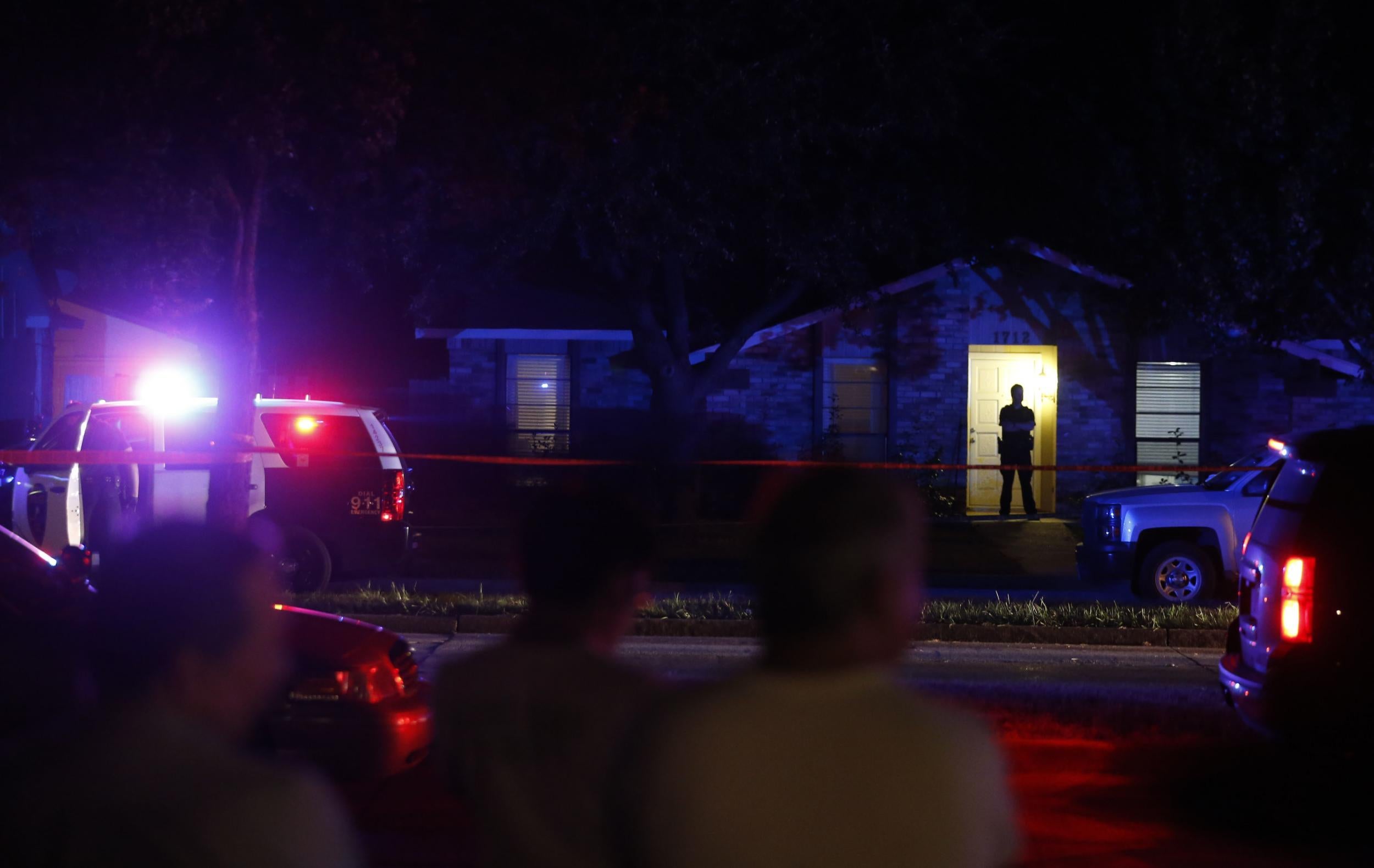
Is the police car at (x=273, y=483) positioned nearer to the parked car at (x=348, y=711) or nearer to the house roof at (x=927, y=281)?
the parked car at (x=348, y=711)

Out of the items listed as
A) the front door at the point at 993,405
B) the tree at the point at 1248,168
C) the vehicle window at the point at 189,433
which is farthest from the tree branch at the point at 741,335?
the vehicle window at the point at 189,433

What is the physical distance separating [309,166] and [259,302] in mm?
15309

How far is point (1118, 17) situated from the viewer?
21469mm

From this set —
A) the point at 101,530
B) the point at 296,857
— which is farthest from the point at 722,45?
the point at 296,857

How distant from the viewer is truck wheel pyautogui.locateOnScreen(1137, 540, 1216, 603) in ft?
44.1

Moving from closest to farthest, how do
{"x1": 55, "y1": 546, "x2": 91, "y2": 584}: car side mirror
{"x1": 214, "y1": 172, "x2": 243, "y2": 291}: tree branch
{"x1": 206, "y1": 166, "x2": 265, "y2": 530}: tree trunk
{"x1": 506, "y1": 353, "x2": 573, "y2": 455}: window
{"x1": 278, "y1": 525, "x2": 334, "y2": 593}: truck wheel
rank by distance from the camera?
1. {"x1": 55, "y1": 546, "x2": 91, "y2": 584}: car side mirror
2. {"x1": 206, "y1": 166, "x2": 265, "y2": 530}: tree trunk
3. {"x1": 278, "y1": 525, "x2": 334, "y2": 593}: truck wheel
4. {"x1": 214, "y1": 172, "x2": 243, "y2": 291}: tree branch
5. {"x1": 506, "y1": 353, "x2": 573, "y2": 455}: window

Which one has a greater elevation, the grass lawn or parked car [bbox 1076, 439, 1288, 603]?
parked car [bbox 1076, 439, 1288, 603]

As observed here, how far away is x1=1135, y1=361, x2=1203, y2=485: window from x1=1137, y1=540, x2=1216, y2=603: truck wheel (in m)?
9.38

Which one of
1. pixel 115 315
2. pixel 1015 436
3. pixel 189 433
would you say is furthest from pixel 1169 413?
pixel 115 315

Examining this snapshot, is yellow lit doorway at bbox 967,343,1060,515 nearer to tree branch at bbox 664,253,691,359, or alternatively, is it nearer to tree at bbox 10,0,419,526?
tree branch at bbox 664,253,691,359

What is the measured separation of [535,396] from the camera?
76.7 ft

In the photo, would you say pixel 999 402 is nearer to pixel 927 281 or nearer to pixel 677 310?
pixel 927 281

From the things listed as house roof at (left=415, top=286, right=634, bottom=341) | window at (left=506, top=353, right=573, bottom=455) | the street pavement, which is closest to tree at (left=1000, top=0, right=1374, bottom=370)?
house roof at (left=415, top=286, right=634, bottom=341)

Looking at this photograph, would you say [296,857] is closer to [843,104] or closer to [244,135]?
[244,135]
